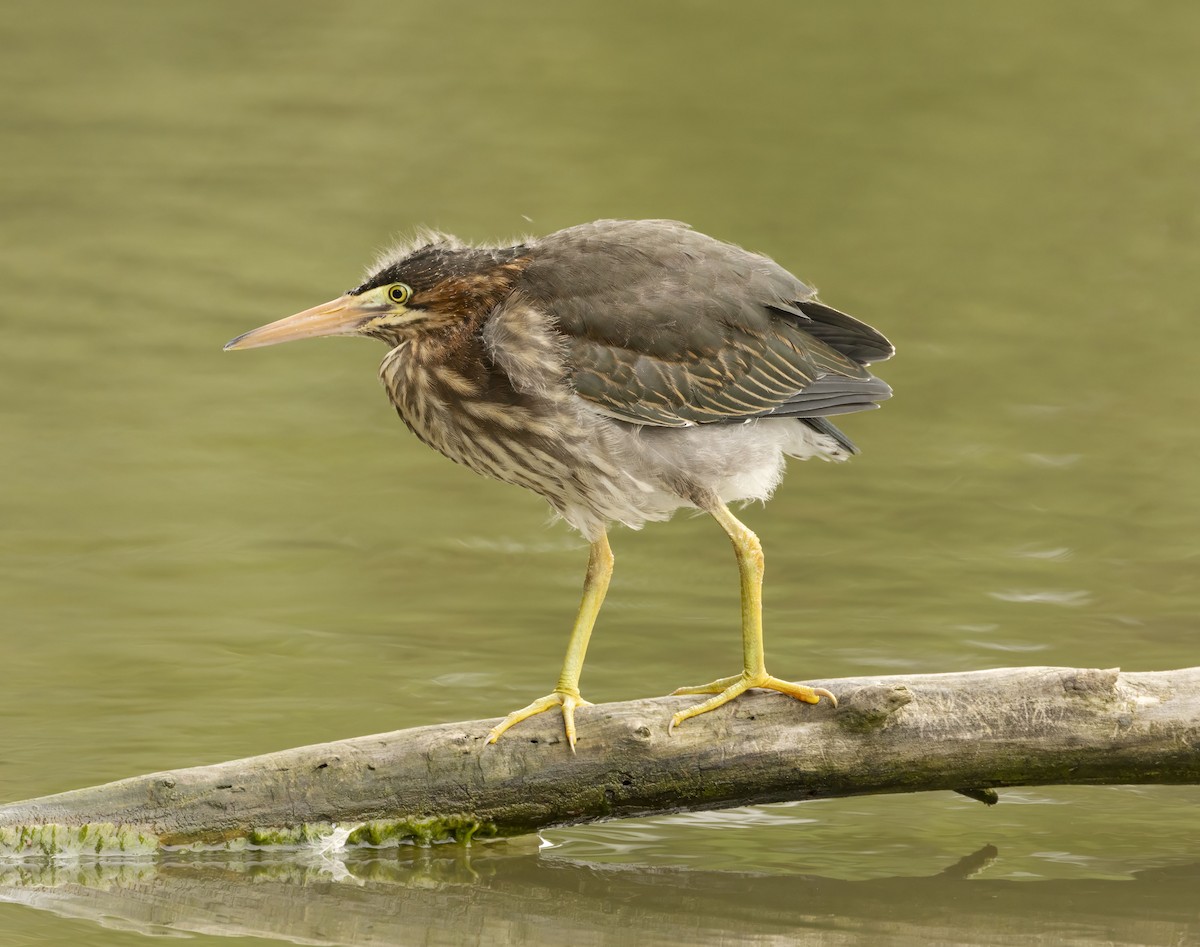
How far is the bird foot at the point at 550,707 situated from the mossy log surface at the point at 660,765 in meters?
0.03

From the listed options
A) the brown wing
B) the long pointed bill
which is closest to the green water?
the brown wing

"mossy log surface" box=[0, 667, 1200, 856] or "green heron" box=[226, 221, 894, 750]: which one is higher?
"green heron" box=[226, 221, 894, 750]

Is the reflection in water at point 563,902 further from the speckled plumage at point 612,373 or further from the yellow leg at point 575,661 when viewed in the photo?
the speckled plumage at point 612,373

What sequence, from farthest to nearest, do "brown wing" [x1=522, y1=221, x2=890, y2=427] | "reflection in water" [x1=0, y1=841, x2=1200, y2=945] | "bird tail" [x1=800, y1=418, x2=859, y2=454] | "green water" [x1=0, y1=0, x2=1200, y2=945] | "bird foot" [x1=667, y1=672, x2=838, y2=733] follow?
"bird tail" [x1=800, y1=418, x2=859, y2=454], "green water" [x1=0, y1=0, x2=1200, y2=945], "brown wing" [x1=522, y1=221, x2=890, y2=427], "bird foot" [x1=667, y1=672, x2=838, y2=733], "reflection in water" [x1=0, y1=841, x2=1200, y2=945]

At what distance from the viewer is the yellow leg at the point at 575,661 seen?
615 cm

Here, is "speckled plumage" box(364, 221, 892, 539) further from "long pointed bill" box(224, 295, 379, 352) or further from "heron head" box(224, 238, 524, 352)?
"long pointed bill" box(224, 295, 379, 352)

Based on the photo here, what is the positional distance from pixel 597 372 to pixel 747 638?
95cm

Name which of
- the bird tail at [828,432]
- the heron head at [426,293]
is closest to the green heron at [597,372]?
the heron head at [426,293]

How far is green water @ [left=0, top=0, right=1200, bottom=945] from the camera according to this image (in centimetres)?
646

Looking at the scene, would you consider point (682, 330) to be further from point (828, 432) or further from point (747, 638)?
point (747, 638)

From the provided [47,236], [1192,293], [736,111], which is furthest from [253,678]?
[736,111]

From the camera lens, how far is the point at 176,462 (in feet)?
36.1

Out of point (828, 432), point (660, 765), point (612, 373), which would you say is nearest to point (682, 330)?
point (612, 373)

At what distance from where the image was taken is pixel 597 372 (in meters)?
6.26
